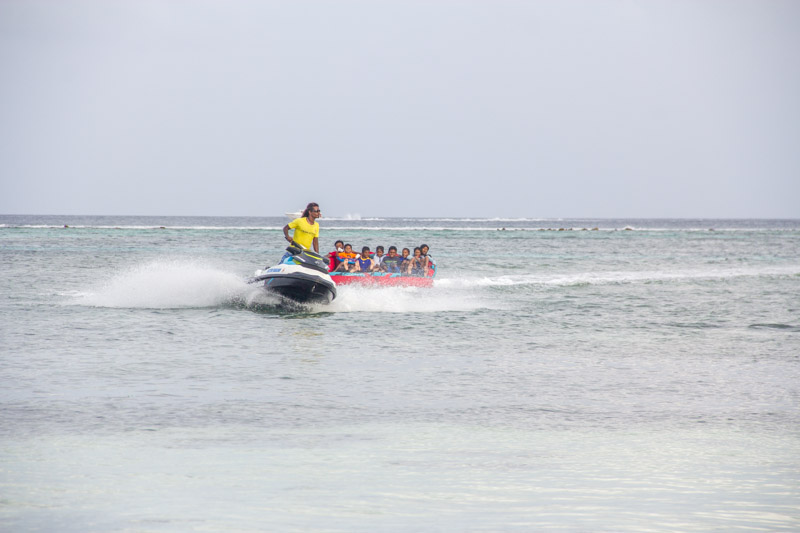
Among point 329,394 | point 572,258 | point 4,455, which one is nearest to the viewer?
point 4,455

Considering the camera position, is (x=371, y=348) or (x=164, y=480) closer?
(x=164, y=480)

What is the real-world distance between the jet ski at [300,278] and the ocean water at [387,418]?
0.39 meters

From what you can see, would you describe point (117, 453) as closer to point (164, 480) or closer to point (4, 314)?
point (164, 480)

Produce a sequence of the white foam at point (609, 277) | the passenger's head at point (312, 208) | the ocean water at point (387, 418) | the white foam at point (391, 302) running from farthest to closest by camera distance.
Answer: the white foam at point (609, 277), the white foam at point (391, 302), the passenger's head at point (312, 208), the ocean water at point (387, 418)

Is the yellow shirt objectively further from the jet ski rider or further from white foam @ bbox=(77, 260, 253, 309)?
white foam @ bbox=(77, 260, 253, 309)

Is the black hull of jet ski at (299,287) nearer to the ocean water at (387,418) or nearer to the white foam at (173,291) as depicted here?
the ocean water at (387,418)

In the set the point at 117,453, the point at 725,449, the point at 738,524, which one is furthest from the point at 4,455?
the point at 725,449

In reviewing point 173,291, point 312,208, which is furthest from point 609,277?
point 173,291

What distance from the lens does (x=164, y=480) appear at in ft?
19.6

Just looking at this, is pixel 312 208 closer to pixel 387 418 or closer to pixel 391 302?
pixel 391 302

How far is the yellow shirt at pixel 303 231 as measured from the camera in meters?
17.3

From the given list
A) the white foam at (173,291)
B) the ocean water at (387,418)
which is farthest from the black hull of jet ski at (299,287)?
the white foam at (173,291)

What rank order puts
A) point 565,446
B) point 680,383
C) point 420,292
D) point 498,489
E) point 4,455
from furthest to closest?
point 420,292 < point 680,383 < point 565,446 < point 4,455 < point 498,489

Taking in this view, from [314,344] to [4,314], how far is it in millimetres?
7427
